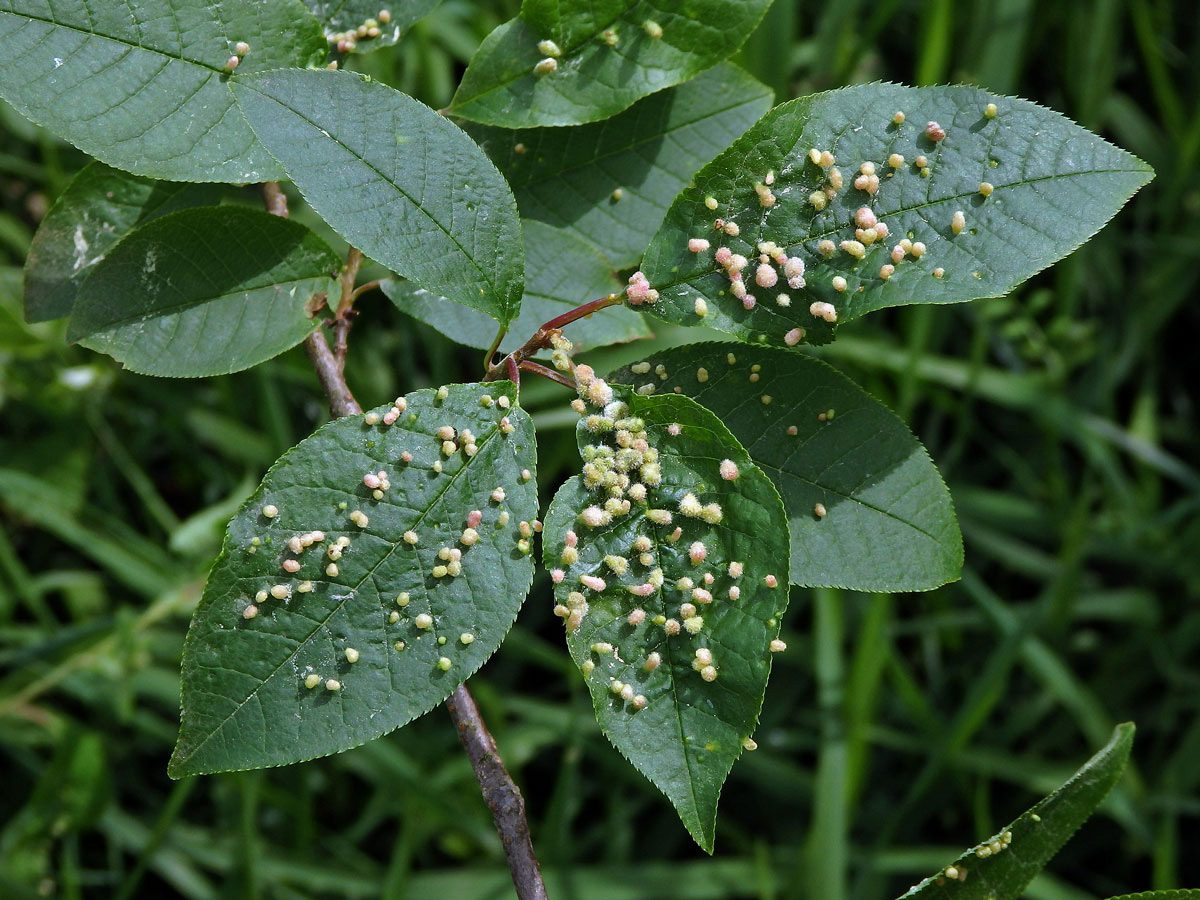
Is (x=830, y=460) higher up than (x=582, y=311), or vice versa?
(x=582, y=311)

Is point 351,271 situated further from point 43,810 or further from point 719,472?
point 43,810

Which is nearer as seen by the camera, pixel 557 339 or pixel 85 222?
pixel 557 339

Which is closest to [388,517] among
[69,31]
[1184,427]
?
[69,31]

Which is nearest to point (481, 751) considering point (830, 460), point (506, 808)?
point (506, 808)

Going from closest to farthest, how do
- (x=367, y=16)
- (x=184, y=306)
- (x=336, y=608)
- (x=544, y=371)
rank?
(x=336, y=608) → (x=544, y=371) → (x=184, y=306) → (x=367, y=16)

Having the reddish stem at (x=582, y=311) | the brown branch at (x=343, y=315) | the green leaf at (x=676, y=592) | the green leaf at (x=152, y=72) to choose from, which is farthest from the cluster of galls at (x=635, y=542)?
the green leaf at (x=152, y=72)

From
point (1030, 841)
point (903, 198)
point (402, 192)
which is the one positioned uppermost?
point (903, 198)

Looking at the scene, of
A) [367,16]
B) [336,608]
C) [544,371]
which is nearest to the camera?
[336,608]

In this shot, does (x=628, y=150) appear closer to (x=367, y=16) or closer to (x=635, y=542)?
(x=367, y=16)
